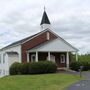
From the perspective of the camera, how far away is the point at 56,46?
4916 centimetres

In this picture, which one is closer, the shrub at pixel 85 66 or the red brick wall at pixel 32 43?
the shrub at pixel 85 66

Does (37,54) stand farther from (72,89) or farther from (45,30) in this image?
(72,89)

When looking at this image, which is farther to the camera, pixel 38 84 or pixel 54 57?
pixel 54 57

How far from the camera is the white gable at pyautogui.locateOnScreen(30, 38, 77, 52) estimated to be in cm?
4834

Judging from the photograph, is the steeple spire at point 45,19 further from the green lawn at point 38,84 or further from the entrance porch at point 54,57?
the green lawn at point 38,84

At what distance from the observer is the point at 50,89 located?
2331 cm

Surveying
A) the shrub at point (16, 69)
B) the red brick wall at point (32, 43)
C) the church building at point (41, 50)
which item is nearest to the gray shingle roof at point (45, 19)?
the church building at point (41, 50)

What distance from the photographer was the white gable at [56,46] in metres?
48.3

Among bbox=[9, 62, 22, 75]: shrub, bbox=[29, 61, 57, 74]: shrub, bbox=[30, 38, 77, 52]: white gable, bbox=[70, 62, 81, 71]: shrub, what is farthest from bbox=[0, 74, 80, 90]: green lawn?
bbox=[70, 62, 81, 71]: shrub

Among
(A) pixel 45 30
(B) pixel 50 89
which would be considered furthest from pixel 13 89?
(A) pixel 45 30

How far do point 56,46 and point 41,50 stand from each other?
2578mm

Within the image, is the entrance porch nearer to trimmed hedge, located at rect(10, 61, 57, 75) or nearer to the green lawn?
trimmed hedge, located at rect(10, 61, 57, 75)

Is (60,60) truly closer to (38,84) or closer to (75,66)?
(75,66)

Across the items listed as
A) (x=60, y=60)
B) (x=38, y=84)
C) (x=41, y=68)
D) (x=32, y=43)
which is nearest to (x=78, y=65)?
(x=60, y=60)
